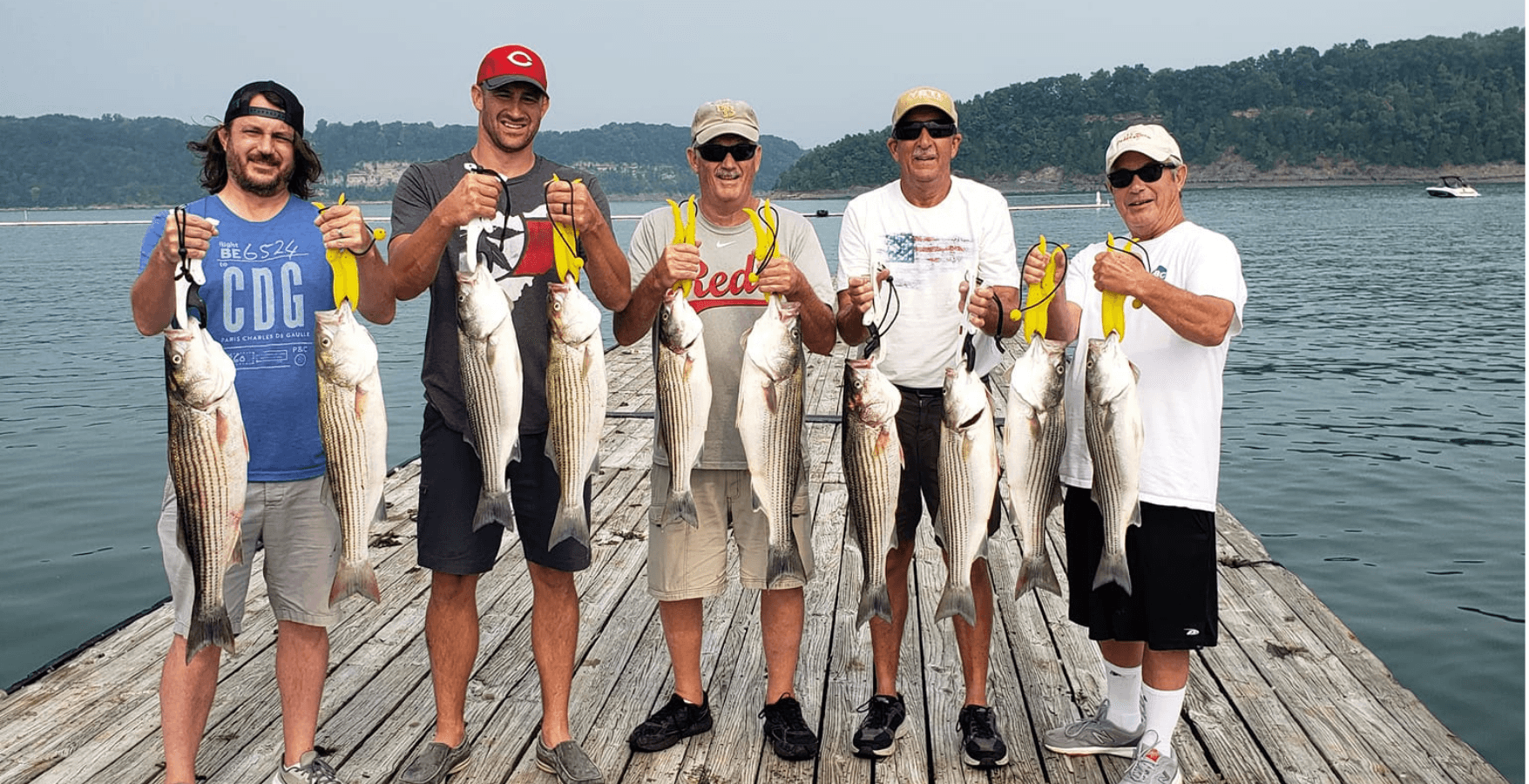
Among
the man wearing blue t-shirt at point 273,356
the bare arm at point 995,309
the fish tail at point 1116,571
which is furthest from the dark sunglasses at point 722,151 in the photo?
the fish tail at point 1116,571

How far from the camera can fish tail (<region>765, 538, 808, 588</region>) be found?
4051 millimetres

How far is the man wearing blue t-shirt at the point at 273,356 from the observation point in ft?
11.7

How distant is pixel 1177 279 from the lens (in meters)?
3.70

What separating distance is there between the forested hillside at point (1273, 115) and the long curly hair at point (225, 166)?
5044 inches

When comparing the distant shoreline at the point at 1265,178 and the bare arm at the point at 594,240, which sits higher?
the distant shoreline at the point at 1265,178

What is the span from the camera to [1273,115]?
140 m

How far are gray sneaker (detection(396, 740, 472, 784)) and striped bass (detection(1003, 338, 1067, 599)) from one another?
2166mm

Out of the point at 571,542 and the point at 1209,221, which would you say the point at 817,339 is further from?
the point at 1209,221

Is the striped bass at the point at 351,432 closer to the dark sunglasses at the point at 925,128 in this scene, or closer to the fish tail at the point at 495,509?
the fish tail at the point at 495,509

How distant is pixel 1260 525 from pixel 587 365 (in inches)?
406

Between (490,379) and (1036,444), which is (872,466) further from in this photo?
(490,379)

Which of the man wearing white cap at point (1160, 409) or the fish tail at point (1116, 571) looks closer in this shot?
the man wearing white cap at point (1160, 409)

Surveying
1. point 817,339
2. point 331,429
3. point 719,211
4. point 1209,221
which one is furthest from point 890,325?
point 1209,221

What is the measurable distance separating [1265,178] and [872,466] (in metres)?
153
